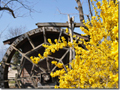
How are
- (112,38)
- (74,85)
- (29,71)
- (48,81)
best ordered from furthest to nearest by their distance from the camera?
(29,71) < (48,81) < (74,85) < (112,38)

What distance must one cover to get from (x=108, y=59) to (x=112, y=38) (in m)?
0.40

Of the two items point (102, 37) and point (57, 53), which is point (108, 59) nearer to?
point (102, 37)

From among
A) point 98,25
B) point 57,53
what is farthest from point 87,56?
point 57,53

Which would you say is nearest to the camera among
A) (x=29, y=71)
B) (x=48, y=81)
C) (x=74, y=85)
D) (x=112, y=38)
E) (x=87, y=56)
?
(x=112, y=38)

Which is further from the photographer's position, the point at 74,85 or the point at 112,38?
the point at 74,85

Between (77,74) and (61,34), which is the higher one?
(61,34)

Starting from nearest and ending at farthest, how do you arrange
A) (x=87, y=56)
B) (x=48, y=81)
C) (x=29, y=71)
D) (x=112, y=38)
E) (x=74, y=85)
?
(x=112, y=38), (x=87, y=56), (x=74, y=85), (x=48, y=81), (x=29, y=71)

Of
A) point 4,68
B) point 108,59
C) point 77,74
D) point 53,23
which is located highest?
point 53,23

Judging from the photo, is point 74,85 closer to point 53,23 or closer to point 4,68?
point 53,23

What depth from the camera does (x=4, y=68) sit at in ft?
20.4

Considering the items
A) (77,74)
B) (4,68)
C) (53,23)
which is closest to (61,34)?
(53,23)

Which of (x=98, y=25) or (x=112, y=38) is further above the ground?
(x=98, y=25)

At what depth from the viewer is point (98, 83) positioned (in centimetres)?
226

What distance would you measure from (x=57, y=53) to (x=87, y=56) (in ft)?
15.5
